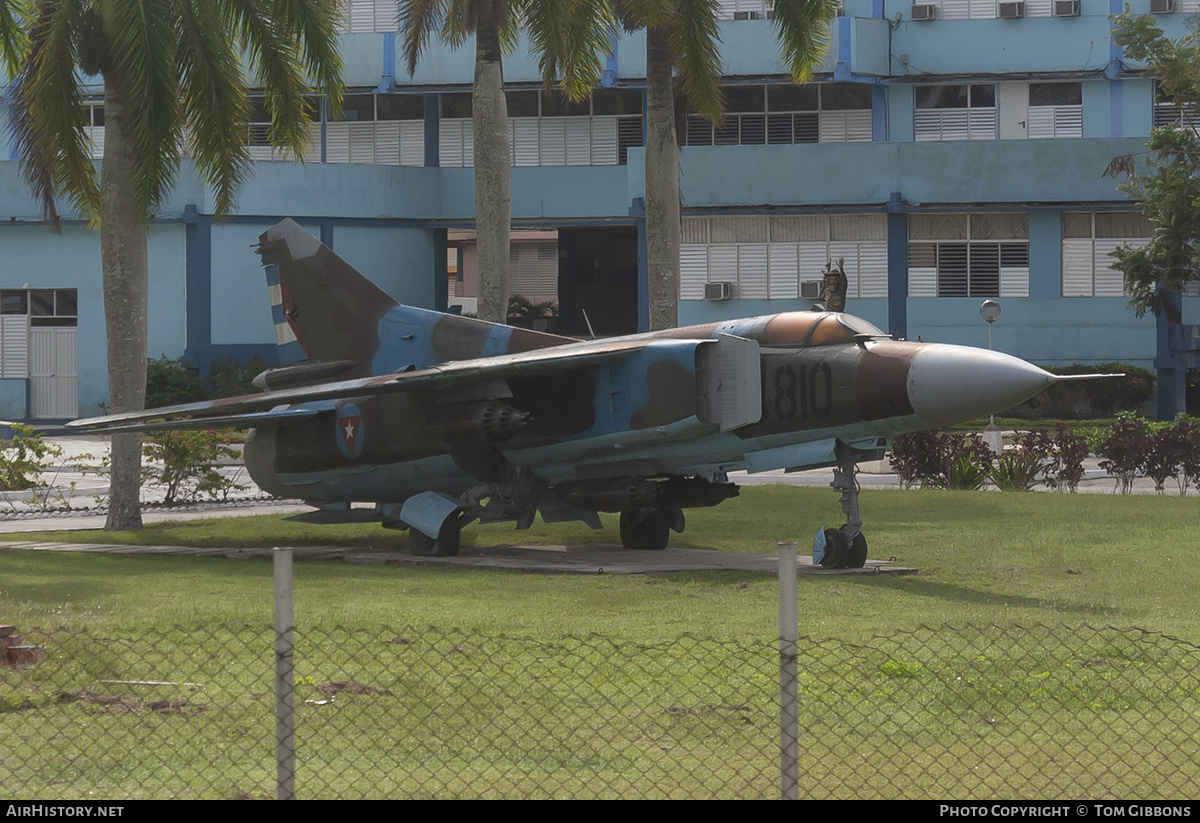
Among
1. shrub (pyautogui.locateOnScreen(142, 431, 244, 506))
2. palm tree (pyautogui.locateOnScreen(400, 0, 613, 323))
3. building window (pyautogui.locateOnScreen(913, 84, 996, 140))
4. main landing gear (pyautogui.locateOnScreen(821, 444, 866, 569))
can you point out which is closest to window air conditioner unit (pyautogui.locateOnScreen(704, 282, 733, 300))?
building window (pyautogui.locateOnScreen(913, 84, 996, 140))

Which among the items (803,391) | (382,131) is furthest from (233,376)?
(803,391)

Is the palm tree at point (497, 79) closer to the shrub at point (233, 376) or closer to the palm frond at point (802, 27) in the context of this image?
the palm frond at point (802, 27)

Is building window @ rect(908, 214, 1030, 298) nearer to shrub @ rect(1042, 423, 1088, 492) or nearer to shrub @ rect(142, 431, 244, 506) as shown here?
shrub @ rect(1042, 423, 1088, 492)

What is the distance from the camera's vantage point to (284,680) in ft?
22.8

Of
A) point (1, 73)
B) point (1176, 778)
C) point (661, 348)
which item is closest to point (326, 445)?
point (661, 348)

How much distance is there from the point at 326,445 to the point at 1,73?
118 ft

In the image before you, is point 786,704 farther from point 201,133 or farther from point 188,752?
point 201,133

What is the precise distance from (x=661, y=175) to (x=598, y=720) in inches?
740

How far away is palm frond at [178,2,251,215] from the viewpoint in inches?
871

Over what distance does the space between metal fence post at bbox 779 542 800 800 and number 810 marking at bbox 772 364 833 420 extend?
10802 millimetres

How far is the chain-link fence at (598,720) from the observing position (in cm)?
827

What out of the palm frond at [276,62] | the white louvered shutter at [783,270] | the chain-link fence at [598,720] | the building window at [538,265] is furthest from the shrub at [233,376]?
the chain-link fence at [598,720]

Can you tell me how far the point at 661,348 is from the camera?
18.9 meters

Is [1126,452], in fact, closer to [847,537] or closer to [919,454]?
[919,454]
